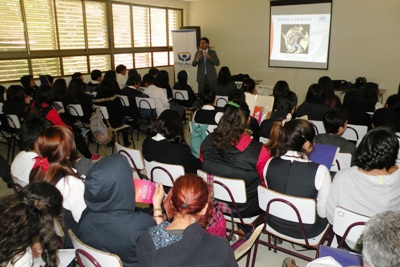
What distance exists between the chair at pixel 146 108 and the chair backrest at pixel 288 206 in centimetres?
351

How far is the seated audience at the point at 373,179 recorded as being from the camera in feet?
5.87

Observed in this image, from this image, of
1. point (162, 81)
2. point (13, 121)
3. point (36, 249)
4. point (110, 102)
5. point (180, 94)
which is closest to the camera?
point (36, 249)

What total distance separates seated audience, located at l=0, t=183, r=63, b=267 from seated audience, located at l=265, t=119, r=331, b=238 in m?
1.33

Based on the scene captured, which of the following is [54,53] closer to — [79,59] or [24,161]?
[79,59]

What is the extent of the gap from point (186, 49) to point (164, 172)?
22.2 ft

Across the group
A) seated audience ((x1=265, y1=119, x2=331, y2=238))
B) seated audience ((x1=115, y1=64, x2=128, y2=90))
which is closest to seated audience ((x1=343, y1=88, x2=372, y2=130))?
seated audience ((x1=265, y1=119, x2=331, y2=238))

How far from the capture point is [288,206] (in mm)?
1924

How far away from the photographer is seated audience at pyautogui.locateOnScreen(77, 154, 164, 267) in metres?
1.49

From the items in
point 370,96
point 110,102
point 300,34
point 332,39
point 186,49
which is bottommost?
point 110,102

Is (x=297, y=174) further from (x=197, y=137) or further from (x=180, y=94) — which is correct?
(x=180, y=94)

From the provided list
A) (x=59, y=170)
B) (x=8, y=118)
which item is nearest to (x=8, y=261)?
(x=59, y=170)

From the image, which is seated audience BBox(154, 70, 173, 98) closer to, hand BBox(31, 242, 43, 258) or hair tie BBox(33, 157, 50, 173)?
hair tie BBox(33, 157, 50, 173)

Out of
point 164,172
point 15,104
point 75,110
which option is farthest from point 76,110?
point 164,172

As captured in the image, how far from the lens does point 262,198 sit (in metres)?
2.05
